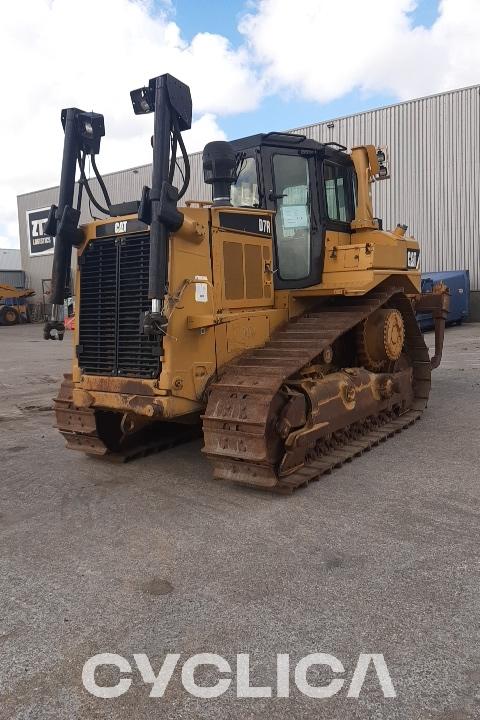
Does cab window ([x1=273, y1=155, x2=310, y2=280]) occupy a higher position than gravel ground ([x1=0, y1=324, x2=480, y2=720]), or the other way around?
cab window ([x1=273, y1=155, x2=310, y2=280])

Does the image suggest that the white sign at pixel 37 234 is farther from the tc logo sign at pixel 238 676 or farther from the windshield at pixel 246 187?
the tc logo sign at pixel 238 676

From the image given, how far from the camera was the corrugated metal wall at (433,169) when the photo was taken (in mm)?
22266

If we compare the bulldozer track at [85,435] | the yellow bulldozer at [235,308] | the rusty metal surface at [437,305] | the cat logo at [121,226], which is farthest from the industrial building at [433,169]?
the cat logo at [121,226]

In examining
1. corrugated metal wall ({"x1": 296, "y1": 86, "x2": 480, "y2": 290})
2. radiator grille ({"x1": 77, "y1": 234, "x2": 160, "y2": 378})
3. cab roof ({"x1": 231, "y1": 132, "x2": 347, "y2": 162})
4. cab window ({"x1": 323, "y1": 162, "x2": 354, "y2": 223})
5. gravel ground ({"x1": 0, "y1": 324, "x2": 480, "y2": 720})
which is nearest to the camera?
gravel ground ({"x1": 0, "y1": 324, "x2": 480, "y2": 720})

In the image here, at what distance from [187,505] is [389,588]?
1.88 metres

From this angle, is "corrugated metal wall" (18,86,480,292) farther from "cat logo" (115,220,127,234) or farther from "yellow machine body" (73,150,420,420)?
"cat logo" (115,220,127,234)

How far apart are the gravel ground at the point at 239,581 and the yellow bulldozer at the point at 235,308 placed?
482 millimetres

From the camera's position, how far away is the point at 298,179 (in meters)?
6.47

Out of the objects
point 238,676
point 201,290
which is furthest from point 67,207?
point 238,676

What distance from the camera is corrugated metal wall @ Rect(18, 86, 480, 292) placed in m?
22.3

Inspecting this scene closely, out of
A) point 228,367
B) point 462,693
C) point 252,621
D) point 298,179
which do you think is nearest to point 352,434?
point 228,367

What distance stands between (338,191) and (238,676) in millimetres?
5601

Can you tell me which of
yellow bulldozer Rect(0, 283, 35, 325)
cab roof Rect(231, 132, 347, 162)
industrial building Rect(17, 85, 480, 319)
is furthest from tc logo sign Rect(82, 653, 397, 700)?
yellow bulldozer Rect(0, 283, 35, 325)

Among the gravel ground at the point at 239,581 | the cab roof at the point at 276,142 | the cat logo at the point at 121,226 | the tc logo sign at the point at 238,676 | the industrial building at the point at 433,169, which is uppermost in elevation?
the industrial building at the point at 433,169
